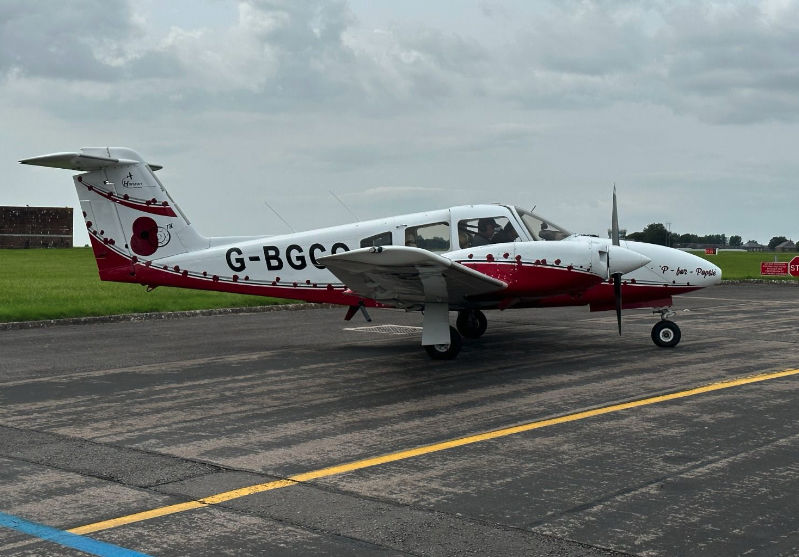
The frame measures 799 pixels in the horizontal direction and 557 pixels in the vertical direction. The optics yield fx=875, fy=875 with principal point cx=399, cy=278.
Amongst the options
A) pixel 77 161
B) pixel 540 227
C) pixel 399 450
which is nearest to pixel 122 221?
pixel 77 161

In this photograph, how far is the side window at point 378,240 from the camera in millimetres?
15875

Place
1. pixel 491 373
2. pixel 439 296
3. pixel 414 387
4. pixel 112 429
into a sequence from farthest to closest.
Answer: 1. pixel 439 296
2. pixel 491 373
3. pixel 414 387
4. pixel 112 429

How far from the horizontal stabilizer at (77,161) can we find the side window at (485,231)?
6.54 meters

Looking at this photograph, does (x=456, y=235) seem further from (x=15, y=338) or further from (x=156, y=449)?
(x=15, y=338)

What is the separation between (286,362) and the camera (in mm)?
14445

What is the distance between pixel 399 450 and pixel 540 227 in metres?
8.03

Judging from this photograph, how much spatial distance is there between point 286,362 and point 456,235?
375 centimetres

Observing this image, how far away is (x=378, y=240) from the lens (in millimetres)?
15922

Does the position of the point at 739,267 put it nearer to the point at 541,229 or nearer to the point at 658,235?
the point at 658,235

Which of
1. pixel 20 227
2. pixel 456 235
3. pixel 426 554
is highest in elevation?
pixel 20 227

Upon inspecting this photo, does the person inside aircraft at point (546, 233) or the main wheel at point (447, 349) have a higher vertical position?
the person inside aircraft at point (546, 233)

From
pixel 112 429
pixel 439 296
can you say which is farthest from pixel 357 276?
pixel 112 429

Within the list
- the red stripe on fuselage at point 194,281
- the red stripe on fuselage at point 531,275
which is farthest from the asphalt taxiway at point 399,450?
the red stripe on fuselage at point 531,275

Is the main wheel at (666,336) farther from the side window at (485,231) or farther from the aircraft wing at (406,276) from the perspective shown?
the aircraft wing at (406,276)
